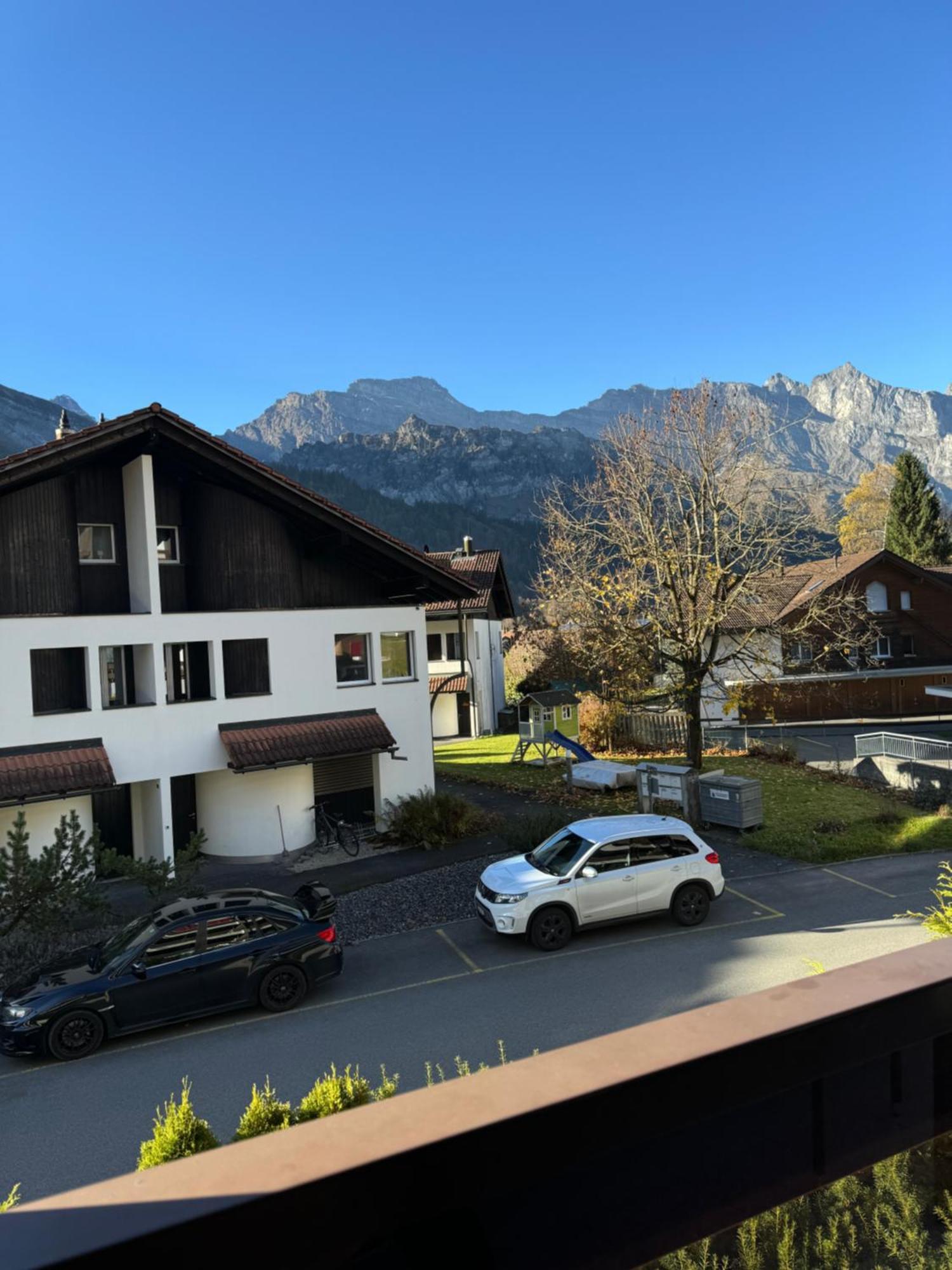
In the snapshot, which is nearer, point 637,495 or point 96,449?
point 96,449

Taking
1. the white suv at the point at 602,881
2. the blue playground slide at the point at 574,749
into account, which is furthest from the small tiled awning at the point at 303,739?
the blue playground slide at the point at 574,749

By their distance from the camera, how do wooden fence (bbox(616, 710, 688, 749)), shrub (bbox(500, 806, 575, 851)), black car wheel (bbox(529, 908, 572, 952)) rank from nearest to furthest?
black car wheel (bbox(529, 908, 572, 952)) < shrub (bbox(500, 806, 575, 851)) < wooden fence (bbox(616, 710, 688, 749))

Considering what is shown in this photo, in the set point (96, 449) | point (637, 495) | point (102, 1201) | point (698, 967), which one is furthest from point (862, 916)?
point (96, 449)

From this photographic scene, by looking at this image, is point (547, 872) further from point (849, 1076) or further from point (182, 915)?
point (849, 1076)

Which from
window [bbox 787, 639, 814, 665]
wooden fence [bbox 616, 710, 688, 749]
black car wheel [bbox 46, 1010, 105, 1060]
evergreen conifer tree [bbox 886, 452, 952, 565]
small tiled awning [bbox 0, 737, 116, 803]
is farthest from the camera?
evergreen conifer tree [bbox 886, 452, 952, 565]

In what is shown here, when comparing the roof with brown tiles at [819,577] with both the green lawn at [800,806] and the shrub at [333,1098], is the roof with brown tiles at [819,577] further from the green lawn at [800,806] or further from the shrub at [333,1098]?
the shrub at [333,1098]

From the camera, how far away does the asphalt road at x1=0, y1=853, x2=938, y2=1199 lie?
385 inches

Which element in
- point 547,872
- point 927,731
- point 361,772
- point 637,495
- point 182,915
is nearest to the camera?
point 182,915

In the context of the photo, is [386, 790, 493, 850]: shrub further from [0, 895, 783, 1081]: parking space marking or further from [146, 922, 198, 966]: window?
[146, 922, 198, 966]: window

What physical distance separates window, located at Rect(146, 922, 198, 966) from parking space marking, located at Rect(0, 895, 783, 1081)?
3.69ft

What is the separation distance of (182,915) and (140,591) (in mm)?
9531

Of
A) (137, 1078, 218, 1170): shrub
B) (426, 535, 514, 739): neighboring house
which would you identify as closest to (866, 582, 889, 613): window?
(426, 535, 514, 739): neighboring house

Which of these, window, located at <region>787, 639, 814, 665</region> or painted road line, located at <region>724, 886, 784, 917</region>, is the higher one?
window, located at <region>787, 639, 814, 665</region>

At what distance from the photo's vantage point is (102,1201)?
1.20 metres
